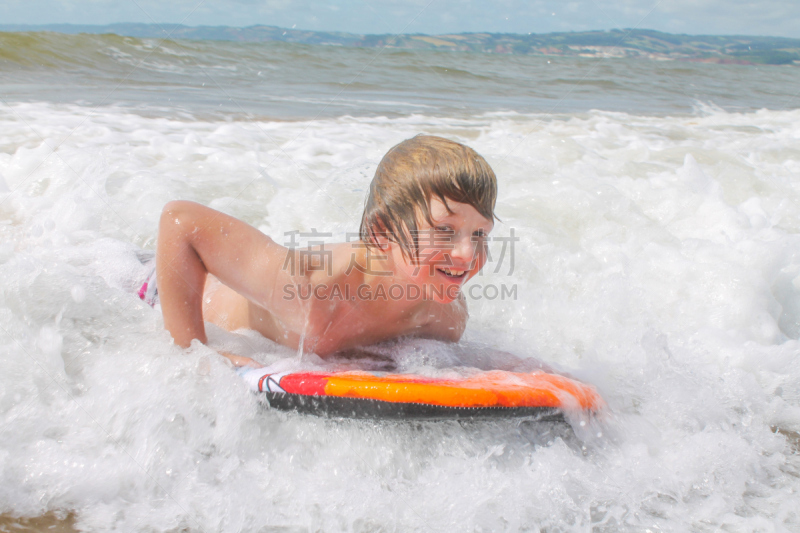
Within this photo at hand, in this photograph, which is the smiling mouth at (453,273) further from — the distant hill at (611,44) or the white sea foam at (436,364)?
the distant hill at (611,44)

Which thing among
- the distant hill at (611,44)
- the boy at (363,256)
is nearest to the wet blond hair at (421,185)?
the boy at (363,256)

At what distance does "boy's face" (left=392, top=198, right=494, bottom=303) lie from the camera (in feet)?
6.18

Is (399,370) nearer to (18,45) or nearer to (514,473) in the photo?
(514,473)

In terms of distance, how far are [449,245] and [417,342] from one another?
2.20 feet

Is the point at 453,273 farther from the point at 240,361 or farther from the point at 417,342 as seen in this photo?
the point at 240,361

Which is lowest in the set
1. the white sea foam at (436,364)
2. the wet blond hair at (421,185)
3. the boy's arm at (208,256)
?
the white sea foam at (436,364)

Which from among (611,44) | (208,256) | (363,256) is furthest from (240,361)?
(611,44)

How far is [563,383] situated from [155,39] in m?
14.8

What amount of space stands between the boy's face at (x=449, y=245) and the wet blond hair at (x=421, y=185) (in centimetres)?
2

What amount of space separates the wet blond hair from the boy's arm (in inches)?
15.3

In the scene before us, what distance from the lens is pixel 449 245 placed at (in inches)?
74.7

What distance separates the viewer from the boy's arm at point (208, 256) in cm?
198

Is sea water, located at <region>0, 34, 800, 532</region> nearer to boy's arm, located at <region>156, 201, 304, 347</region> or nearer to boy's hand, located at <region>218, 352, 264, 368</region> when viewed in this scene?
boy's hand, located at <region>218, 352, 264, 368</region>

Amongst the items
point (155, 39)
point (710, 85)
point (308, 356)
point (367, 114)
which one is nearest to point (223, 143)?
point (367, 114)
